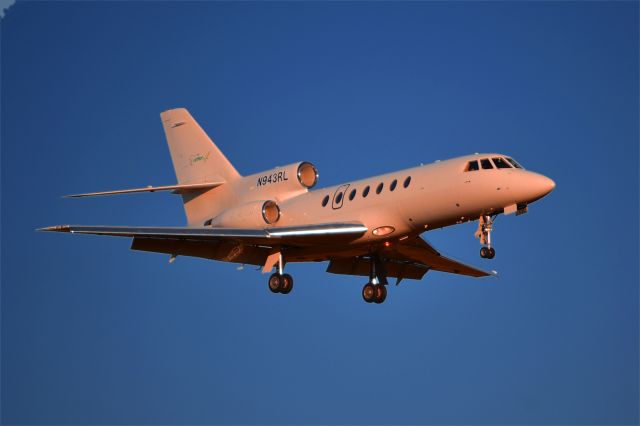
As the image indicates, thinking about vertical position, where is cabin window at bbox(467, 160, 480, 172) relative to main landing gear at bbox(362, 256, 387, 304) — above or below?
above

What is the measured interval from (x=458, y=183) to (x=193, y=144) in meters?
11.6

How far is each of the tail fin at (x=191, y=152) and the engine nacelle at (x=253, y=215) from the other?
257cm

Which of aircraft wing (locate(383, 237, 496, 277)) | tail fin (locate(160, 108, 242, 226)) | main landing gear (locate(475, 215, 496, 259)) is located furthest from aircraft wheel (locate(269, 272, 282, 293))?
main landing gear (locate(475, 215, 496, 259))

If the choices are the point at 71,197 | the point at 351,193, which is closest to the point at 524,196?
the point at 351,193

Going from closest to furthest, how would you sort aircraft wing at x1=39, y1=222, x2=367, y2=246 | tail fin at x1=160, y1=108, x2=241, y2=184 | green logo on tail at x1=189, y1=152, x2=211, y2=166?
aircraft wing at x1=39, y1=222, x2=367, y2=246 < tail fin at x1=160, y1=108, x2=241, y2=184 < green logo on tail at x1=189, y1=152, x2=211, y2=166

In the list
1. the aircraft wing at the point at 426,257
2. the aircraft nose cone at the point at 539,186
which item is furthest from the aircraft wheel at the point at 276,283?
the aircraft nose cone at the point at 539,186

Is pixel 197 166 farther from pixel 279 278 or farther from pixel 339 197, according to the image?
pixel 339 197

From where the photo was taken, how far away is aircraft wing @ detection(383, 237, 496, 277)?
34250mm

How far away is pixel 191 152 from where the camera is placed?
37.7 metres

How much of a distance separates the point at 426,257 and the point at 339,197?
506cm

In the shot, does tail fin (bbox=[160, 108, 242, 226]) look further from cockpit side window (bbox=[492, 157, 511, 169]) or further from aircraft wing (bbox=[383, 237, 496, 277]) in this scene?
cockpit side window (bbox=[492, 157, 511, 169])

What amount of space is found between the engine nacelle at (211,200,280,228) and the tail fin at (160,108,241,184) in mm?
2574

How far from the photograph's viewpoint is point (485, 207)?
29484 mm

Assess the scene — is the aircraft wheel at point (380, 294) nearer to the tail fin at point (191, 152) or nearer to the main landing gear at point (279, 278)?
the main landing gear at point (279, 278)
